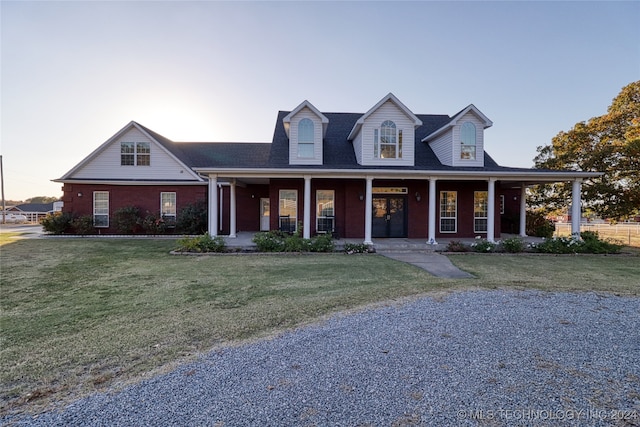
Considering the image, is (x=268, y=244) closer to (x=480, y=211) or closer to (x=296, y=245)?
(x=296, y=245)

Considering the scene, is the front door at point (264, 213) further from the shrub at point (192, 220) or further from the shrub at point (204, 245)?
the shrub at point (204, 245)

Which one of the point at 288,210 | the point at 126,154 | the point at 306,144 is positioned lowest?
the point at 288,210

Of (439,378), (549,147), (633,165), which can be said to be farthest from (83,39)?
(633,165)

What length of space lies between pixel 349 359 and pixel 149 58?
13193 mm

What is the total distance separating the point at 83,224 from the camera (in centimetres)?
1669

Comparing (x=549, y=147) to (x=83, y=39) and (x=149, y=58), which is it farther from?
(x=83, y=39)

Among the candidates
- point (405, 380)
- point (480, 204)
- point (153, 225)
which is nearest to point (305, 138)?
point (480, 204)

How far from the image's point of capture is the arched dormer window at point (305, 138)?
44.8 feet

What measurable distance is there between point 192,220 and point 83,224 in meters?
5.81

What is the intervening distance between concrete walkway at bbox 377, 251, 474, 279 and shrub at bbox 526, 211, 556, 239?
341 inches

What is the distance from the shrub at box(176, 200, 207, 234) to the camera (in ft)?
54.7

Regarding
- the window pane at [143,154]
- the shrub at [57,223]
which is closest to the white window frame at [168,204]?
the window pane at [143,154]

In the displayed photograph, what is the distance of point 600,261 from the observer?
A: 10180mm

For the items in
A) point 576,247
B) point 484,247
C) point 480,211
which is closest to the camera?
point 484,247
